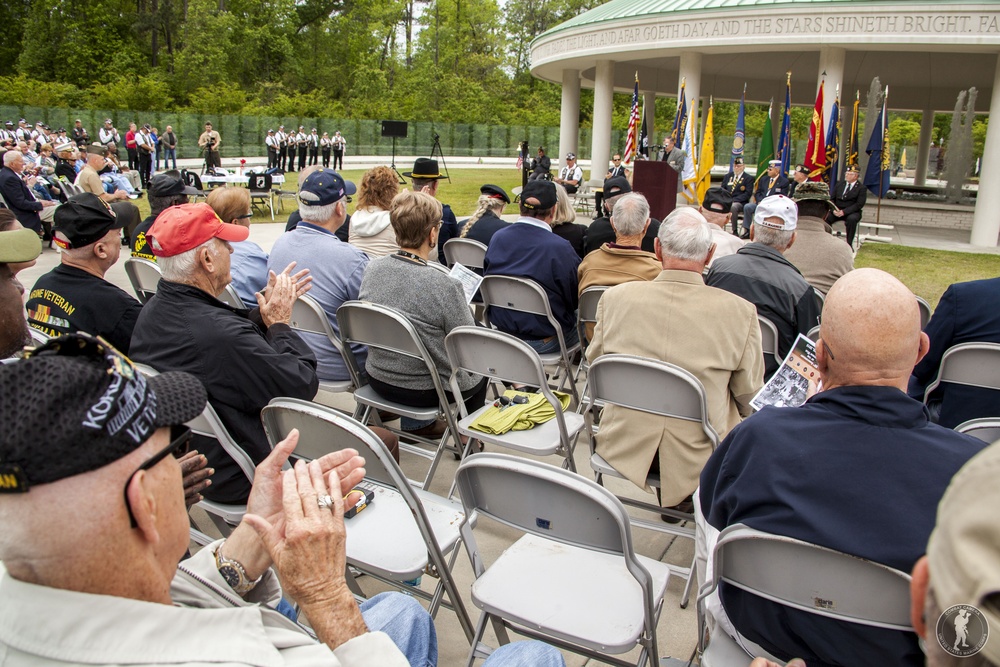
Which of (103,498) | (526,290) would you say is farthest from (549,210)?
(103,498)

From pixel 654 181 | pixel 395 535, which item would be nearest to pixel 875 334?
pixel 395 535

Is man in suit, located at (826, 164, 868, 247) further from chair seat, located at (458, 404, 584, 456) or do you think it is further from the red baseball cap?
the red baseball cap

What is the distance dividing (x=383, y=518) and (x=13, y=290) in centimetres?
182

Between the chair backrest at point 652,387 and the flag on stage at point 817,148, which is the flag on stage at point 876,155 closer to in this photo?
the flag on stage at point 817,148

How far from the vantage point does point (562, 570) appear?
2.50m

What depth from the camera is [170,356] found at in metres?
2.90

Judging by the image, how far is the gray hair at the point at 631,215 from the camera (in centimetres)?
512

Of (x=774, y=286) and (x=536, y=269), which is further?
(x=536, y=269)

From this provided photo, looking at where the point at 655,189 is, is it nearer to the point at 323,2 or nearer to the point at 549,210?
the point at 549,210

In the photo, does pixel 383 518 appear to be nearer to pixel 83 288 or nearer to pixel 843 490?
pixel 843 490

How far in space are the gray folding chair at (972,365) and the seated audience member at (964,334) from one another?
0.06 m

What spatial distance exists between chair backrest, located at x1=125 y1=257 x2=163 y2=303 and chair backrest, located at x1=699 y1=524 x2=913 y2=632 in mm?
4401

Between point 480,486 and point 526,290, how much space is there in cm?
284

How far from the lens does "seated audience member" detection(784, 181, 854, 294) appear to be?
5.57 meters
